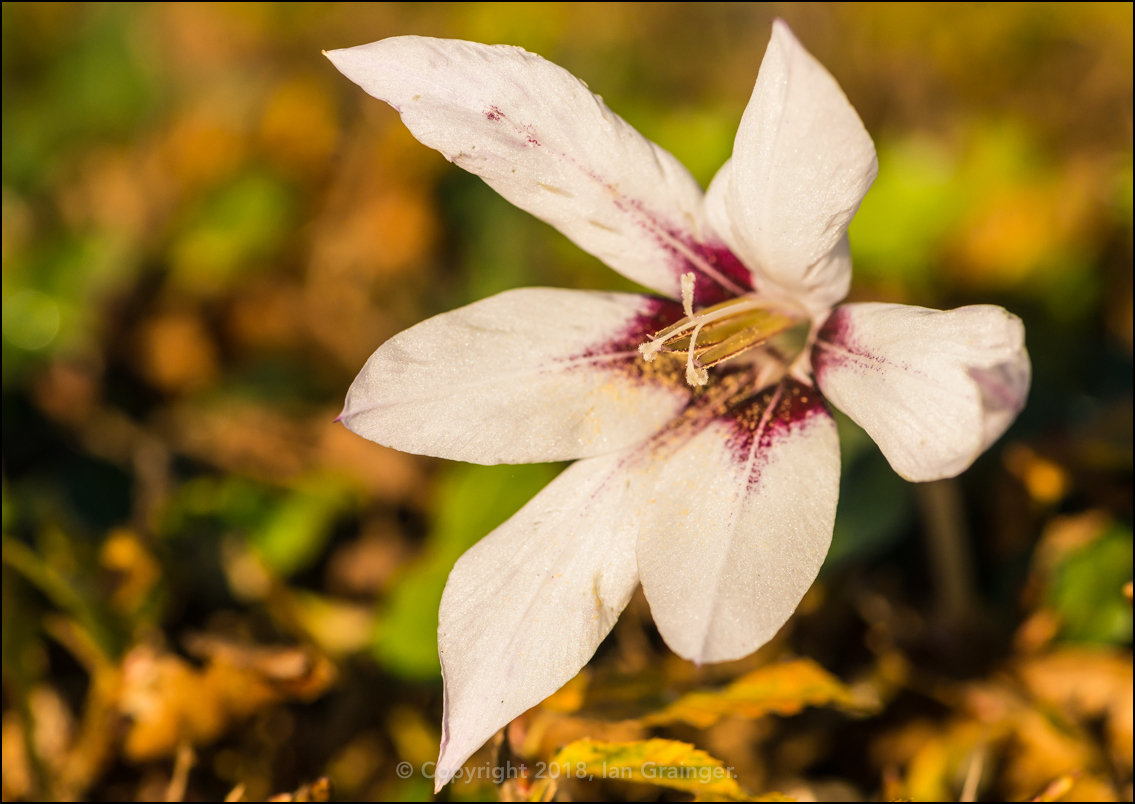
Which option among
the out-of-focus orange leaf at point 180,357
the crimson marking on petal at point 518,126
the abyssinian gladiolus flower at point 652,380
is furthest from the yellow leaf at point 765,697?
the out-of-focus orange leaf at point 180,357

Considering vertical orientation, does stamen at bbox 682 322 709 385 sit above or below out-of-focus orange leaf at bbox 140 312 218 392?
above

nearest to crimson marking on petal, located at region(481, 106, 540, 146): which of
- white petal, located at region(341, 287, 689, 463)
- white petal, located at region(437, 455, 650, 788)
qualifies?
white petal, located at region(341, 287, 689, 463)

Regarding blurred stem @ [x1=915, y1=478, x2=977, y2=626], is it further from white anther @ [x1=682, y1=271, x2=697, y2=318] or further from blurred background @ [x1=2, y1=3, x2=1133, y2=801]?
white anther @ [x1=682, y1=271, x2=697, y2=318]

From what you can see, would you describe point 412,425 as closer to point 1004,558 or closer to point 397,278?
point 1004,558

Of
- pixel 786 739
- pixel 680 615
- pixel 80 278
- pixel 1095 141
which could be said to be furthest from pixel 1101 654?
pixel 80 278

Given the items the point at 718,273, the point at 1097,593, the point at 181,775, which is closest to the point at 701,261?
the point at 718,273

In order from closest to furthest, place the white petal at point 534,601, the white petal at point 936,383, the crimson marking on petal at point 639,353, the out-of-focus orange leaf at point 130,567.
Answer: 1. the white petal at point 936,383
2. the white petal at point 534,601
3. the crimson marking on petal at point 639,353
4. the out-of-focus orange leaf at point 130,567

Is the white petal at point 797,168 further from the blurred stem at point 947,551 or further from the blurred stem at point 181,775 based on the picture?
the blurred stem at point 181,775
